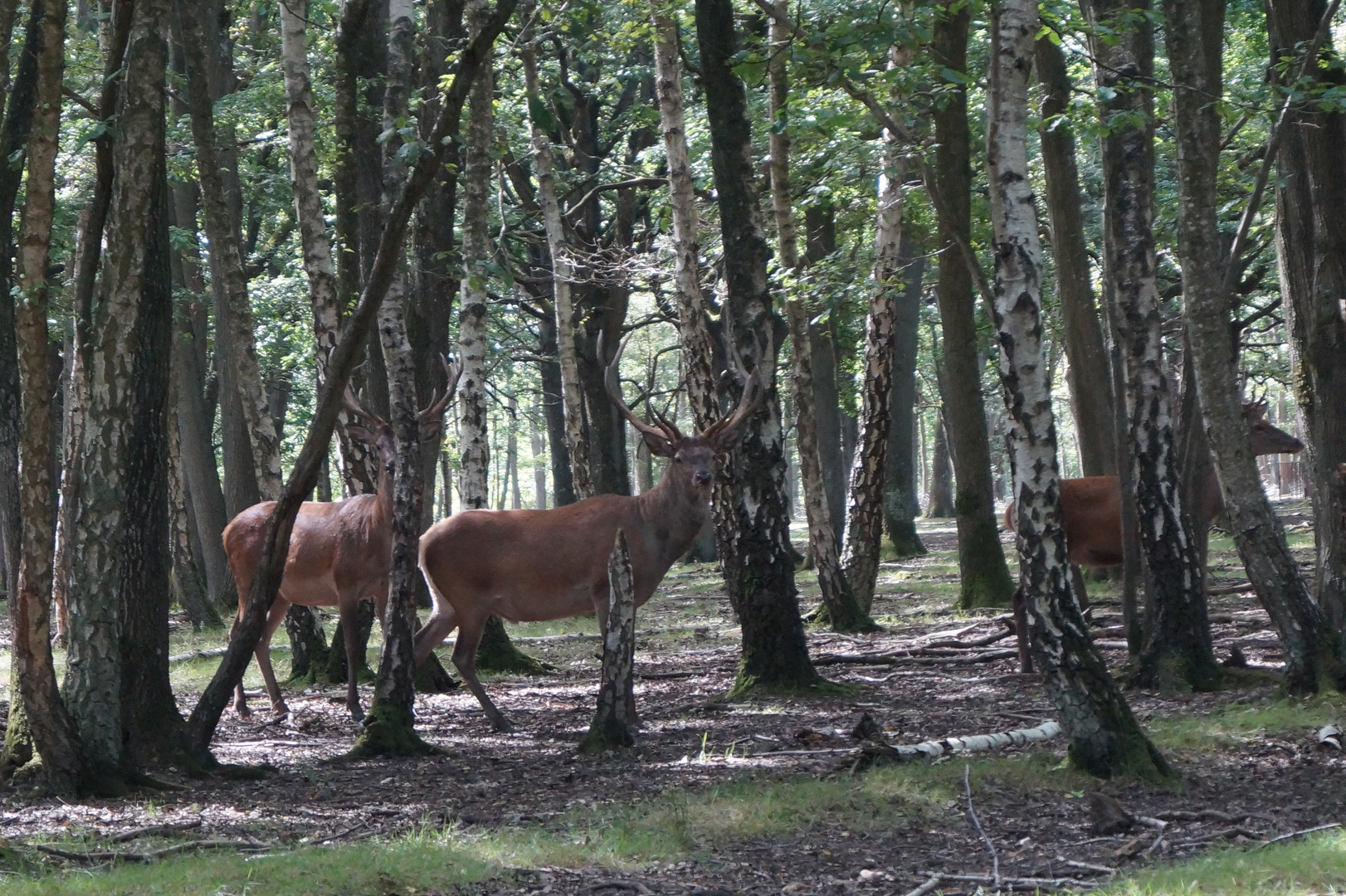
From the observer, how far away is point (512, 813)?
7.11 meters

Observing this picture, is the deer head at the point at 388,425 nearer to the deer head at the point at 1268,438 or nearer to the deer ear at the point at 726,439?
the deer ear at the point at 726,439

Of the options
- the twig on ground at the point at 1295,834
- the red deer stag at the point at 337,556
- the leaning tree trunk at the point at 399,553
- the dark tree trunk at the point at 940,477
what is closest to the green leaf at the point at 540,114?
the leaning tree trunk at the point at 399,553

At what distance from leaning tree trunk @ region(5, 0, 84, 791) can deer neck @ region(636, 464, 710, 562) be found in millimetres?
4364

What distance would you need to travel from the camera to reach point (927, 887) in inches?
222

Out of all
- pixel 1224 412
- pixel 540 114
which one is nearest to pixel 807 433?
pixel 1224 412

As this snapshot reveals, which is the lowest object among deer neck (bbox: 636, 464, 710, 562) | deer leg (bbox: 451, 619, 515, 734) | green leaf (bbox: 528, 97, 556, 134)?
deer leg (bbox: 451, 619, 515, 734)

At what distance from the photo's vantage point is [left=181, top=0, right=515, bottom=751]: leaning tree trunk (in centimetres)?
798

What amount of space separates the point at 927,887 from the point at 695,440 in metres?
5.37

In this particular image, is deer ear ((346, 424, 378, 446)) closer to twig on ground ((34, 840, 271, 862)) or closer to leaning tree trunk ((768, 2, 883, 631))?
leaning tree trunk ((768, 2, 883, 631))

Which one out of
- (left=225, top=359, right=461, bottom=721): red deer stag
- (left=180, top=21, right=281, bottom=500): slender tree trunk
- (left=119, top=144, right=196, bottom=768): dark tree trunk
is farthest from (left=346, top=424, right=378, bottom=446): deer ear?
(left=119, top=144, right=196, bottom=768): dark tree trunk

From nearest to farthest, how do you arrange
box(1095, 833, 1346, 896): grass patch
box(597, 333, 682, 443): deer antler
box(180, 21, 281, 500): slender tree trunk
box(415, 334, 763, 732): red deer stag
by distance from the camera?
box(1095, 833, 1346, 896): grass patch, box(597, 333, 682, 443): deer antler, box(415, 334, 763, 732): red deer stag, box(180, 21, 281, 500): slender tree trunk

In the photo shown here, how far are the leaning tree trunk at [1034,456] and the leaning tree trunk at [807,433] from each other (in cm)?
665

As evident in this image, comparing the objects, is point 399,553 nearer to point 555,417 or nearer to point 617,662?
point 617,662

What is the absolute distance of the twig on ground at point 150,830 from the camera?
6398mm
